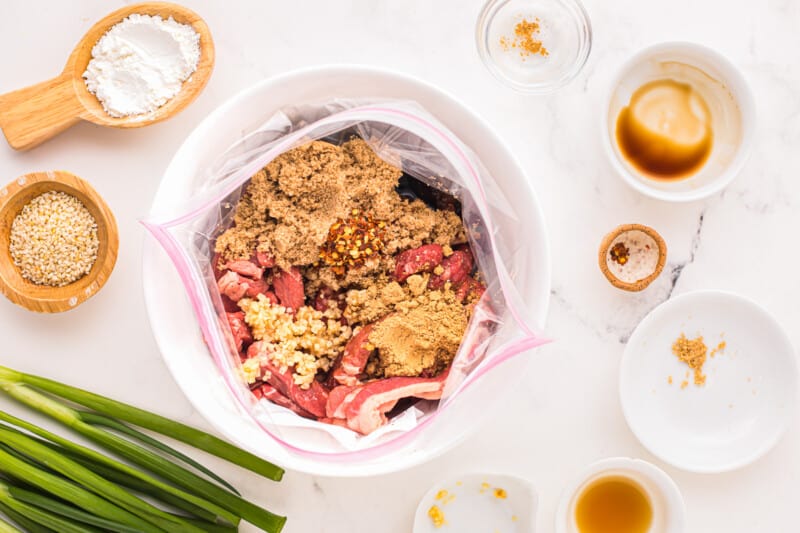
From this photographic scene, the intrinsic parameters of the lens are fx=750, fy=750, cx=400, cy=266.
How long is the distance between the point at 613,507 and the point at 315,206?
0.97 metres

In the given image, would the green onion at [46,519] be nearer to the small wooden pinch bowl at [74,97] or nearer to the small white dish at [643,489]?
the small wooden pinch bowl at [74,97]

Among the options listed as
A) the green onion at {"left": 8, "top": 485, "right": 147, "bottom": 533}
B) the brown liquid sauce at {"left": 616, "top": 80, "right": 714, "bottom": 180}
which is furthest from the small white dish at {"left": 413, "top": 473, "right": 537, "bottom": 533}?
the brown liquid sauce at {"left": 616, "top": 80, "right": 714, "bottom": 180}

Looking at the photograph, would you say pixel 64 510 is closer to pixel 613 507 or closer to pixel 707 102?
pixel 613 507

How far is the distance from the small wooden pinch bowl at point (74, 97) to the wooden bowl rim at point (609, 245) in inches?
36.1

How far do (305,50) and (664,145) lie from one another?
2.71ft

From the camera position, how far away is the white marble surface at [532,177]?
1.66 m

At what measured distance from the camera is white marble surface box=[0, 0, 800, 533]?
1.66 metres

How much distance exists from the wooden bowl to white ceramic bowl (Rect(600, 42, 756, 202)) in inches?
42.6

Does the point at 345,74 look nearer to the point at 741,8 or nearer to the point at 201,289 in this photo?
the point at 201,289

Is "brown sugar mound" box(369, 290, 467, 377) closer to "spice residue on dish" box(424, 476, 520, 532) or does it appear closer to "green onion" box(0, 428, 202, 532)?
"spice residue on dish" box(424, 476, 520, 532)

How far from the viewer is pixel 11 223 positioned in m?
1.61

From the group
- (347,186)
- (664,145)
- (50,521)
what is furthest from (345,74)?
(50,521)

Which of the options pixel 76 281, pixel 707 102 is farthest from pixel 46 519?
pixel 707 102

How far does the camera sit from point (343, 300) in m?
1.50
